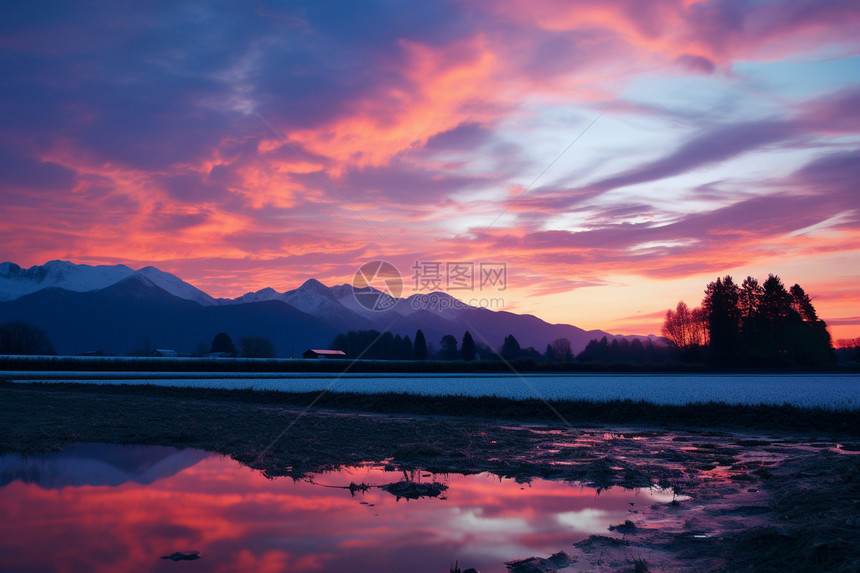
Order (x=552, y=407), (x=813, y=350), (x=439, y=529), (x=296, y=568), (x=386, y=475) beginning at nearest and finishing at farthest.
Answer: (x=296, y=568)
(x=439, y=529)
(x=386, y=475)
(x=552, y=407)
(x=813, y=350)

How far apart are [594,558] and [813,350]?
131331 mm

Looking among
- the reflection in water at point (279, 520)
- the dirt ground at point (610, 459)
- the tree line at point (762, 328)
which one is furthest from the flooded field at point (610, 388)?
the tree line at point (762, 328)

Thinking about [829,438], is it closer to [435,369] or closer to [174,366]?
[435,369]

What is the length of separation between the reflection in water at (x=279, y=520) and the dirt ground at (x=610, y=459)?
3.66 ft

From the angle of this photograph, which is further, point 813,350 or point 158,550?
point 813,350

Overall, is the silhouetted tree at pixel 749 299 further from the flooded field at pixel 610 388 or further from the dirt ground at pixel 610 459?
the dirt ground at pixel 610 459

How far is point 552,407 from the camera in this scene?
121ft

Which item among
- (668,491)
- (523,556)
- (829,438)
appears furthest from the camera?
(829,438)

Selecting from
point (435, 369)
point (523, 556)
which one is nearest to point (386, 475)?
point (523, 556)

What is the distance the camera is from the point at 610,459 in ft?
64.3

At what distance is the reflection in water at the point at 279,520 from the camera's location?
10.2 m

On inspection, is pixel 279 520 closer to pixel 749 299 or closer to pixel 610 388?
pixel 610 388

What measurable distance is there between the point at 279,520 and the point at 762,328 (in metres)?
135

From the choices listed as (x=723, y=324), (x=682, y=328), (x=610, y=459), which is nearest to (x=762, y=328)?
(x=723, y=324)
